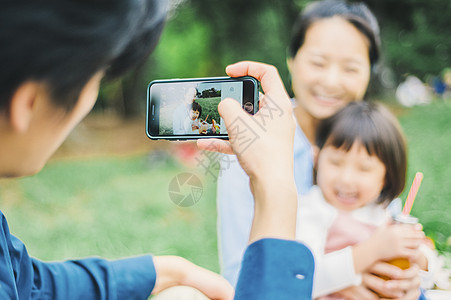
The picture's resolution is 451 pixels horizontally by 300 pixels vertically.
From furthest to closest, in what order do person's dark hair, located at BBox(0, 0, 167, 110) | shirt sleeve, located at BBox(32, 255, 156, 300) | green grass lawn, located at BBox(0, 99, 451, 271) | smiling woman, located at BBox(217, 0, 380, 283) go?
green grass lawn, located at BBox(0, 99, 451, 271)
smiling woman, located at BBox(217, 0, 380, 283)
shirt sleeve, located at BBox(32, 255, 156, 300)
person's dark hair, located at BBox(0, 0, 167, 110)

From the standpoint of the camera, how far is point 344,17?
171 cm

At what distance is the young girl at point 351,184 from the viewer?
4.95 feet

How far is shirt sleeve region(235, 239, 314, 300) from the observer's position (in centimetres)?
63

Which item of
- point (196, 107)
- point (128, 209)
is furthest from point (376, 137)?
point (128, 209)

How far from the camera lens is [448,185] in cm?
353

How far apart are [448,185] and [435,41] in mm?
5226

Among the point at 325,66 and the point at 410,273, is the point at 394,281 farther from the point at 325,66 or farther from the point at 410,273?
the point at 325,66

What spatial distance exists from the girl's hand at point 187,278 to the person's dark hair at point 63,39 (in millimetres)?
542

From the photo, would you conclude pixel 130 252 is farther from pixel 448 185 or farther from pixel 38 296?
pixel 448 185

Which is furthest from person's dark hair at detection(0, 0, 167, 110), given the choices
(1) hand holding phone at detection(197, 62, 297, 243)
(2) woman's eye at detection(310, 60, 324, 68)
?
(2) woman's eye at detection(310, 60, 324, 68)

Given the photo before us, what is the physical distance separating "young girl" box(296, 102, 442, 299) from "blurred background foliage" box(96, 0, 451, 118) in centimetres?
554

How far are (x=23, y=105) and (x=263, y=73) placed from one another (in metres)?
0.46

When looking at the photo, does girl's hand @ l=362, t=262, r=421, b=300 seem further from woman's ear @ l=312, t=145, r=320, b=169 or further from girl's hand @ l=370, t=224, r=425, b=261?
woman's ear @ l=312, t=145, r=320, b=169

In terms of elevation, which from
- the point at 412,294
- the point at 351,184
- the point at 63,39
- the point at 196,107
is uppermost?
the point at 63,39
